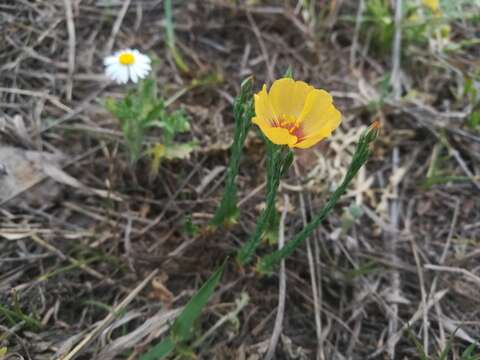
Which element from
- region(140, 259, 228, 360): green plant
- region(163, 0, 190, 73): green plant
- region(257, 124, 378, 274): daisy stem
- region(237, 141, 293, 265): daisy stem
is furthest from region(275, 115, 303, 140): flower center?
region(163, 0, 190, 73): green plant

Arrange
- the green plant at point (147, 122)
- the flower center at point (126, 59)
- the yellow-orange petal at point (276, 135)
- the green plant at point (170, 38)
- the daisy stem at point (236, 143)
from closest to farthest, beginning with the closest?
the yellow-orange petal at point (276, 135), the daisy stem at point (236, 143), the green plant at point (147, 122), the flower center at point (126, 59), the green plant at point (170, 38)

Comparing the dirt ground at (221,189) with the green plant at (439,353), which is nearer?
the green plant at (439,353)

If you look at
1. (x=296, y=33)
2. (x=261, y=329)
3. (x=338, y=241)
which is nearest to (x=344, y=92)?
(x=296, y=33)

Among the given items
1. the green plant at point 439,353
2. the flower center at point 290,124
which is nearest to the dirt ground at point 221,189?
the green plant at point 439,353

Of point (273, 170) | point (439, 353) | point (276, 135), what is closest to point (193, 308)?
point (273, 170)

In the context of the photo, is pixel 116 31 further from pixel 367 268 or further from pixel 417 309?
pixel 417 309

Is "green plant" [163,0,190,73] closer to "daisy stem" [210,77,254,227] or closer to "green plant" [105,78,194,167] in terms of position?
"green plant" [105,78,194,167]

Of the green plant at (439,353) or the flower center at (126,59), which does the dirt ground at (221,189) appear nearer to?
the green plant at (439,353)
